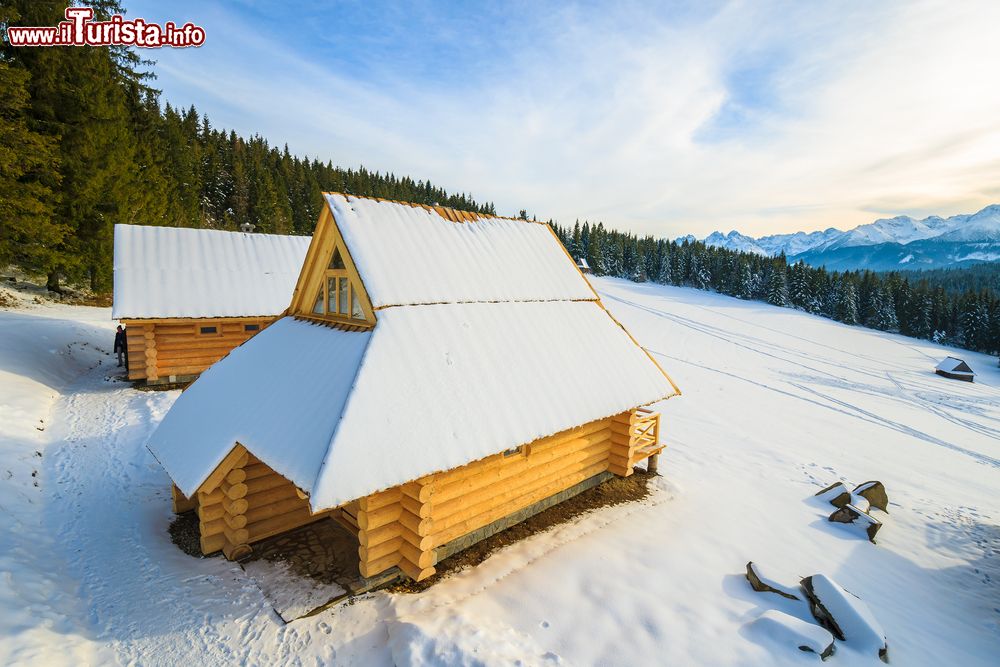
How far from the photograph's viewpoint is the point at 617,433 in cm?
1073

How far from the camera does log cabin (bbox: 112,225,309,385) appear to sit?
51.9ft

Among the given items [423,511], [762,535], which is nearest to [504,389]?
[423,511]

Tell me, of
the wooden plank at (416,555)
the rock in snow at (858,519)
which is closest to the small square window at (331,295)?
the wooden plank at (416,555)

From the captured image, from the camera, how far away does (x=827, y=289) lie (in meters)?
76.4

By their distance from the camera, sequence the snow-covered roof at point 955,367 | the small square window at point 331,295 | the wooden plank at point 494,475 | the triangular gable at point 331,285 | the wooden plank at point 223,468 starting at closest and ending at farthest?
the wooden plank at point 223,468, the wooden plank at point 494,475, the triangular gable at point 331,285, the small square window at point 331,295, the snow-covered roof at point 955,367

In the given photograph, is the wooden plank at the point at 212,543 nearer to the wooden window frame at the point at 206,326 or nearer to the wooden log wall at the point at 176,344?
the wooden log wall at the point at 176,344

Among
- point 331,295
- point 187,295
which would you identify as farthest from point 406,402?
point 187,295

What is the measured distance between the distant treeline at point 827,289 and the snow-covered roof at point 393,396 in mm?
80667

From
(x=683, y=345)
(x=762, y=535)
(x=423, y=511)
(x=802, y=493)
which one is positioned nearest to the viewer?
(x=423, y=511)

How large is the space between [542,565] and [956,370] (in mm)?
48986

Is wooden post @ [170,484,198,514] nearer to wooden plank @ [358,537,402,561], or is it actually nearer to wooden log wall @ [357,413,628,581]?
wooden plank @ [358,537,402,561]

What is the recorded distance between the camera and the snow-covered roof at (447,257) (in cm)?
825

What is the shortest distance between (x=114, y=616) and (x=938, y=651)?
12.3 meters

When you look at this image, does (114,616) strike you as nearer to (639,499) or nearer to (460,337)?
(460,337)
